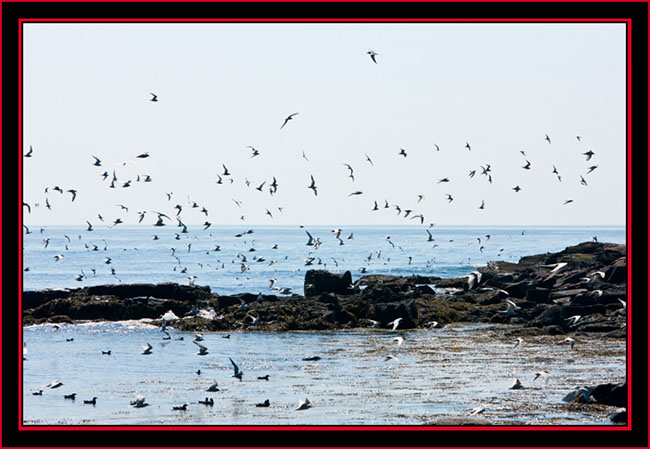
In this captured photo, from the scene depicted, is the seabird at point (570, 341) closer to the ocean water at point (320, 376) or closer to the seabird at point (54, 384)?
the ocean water at point (320, 376)

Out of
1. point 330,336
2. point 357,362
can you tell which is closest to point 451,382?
point 357,362

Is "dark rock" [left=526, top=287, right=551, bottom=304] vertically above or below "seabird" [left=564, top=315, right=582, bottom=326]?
above

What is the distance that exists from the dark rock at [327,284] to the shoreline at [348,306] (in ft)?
0.20

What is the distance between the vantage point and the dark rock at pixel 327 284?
47.3 metres

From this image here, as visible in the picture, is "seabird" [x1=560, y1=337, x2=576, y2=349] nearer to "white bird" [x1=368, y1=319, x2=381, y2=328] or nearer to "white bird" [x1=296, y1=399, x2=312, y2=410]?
"white bird" [x1=368, y1=319, x2=381, y2=328]

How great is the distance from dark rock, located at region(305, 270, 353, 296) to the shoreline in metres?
0.06

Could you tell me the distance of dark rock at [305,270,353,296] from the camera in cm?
4728

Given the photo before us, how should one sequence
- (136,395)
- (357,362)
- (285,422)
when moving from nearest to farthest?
(285,422), (136,395), (357,362)

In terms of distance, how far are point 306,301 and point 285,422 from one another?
24134 mm

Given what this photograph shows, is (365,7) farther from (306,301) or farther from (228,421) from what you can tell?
(306,301)

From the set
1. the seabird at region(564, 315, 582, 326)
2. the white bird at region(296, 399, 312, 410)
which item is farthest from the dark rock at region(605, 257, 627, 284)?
the white bird at region(296, 399, 312, 410)

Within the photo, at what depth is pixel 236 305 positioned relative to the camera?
42969mm

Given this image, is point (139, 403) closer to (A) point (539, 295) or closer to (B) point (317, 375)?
(B) point (317, 375)

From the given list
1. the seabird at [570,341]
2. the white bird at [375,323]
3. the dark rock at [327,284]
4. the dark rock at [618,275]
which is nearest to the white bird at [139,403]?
the seabird at [570,341]
